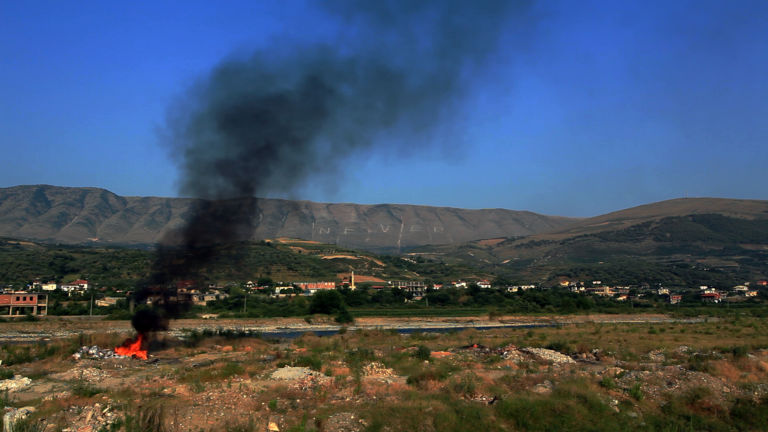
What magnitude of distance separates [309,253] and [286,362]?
441 ft

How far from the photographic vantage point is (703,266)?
630 feet

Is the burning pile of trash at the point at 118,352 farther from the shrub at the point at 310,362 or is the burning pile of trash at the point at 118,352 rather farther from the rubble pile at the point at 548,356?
the rubble pile at the point at 548,356

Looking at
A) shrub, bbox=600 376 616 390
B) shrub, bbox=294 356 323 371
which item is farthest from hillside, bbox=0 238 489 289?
shrub, bbox=600 376 616 390

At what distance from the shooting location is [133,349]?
32.6 metres

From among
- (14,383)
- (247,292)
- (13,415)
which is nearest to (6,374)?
(14,383)

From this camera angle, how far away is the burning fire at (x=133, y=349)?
31.8 m

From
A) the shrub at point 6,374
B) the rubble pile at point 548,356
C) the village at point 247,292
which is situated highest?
the village at point 247,292

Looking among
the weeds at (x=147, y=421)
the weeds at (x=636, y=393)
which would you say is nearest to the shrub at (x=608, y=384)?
the weeds at (x=636, y=393)

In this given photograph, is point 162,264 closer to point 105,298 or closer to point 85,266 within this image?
point 105,298

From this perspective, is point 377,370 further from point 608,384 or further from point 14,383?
point 14,383

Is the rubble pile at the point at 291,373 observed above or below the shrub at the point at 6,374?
below

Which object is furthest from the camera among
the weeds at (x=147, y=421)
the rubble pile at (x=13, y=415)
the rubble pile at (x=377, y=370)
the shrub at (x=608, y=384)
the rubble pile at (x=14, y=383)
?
the rubble pile at (x=377, y=370)

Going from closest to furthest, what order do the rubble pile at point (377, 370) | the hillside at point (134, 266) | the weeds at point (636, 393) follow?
the weeds at point (636, 393) → the rubble pile at point (377, 370) → the hillside at point (134, 266)

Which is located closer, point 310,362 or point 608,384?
point 608,384
